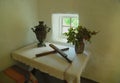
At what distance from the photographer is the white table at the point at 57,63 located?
54.5 inches

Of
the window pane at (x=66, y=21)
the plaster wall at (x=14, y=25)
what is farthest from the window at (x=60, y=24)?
the plaster wall at (x=14, y=25)

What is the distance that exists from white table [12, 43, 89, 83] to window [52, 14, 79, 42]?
0.57 m

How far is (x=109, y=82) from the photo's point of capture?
2029 millimetres

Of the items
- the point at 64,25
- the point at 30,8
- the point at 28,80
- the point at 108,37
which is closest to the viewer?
the point at 28,80

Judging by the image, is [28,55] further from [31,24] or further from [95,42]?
[95,42]

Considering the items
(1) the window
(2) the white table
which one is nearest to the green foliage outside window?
(1) the window

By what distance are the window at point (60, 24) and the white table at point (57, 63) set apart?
22.3 inches

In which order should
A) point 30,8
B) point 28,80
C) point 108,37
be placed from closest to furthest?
point 28,80
point 108,37
point 30,8

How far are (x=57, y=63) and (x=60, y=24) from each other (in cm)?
109

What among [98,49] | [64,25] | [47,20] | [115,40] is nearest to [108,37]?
[115,40]

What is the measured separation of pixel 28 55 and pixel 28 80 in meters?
0.34

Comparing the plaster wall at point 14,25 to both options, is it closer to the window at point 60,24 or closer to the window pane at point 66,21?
the window at point 60,24

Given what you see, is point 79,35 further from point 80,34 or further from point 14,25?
point 14,25

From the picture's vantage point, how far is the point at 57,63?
5.17 feet
